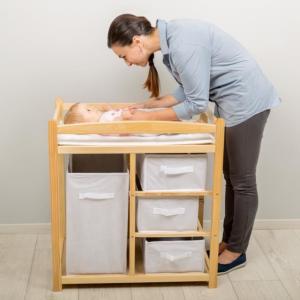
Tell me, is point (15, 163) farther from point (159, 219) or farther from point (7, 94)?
point (159, 219)

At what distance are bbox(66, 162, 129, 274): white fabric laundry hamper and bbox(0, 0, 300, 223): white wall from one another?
60 centimetres

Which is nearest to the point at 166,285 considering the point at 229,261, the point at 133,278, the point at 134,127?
the point at 133,278

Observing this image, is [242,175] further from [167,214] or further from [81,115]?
[81,115]

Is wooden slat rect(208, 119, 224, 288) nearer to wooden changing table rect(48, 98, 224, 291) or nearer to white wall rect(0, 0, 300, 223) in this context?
wooden changing table rect(48, 98, 224, 291)

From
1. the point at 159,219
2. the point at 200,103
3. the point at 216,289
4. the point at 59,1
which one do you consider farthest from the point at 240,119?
the point at 59,1

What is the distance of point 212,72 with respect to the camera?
2178 mm

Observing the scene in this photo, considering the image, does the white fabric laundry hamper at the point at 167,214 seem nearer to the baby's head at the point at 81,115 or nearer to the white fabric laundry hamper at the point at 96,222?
the white fabric laundry hamper at the point at 96,222

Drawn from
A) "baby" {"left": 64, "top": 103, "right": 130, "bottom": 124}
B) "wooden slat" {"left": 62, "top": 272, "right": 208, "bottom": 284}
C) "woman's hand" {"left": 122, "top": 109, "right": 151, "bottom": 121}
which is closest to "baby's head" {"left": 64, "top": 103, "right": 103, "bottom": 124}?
"baby" {"left": 64, "top": 103, "right": 130, "bottom": 124}

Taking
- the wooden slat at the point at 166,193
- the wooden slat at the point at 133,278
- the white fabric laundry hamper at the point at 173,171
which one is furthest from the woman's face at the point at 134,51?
the wooden slat at the point at 133,278

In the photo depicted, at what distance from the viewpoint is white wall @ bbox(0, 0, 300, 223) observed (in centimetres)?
255

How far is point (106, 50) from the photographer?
2.61 metres

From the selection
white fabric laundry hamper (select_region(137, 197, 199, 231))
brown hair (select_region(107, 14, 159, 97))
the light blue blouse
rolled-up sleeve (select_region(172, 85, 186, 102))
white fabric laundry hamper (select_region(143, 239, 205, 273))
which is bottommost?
white fabric laundry hamper (select_region(143, 239, 205, 273))

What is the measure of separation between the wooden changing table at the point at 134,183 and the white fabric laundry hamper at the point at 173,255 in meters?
0.03

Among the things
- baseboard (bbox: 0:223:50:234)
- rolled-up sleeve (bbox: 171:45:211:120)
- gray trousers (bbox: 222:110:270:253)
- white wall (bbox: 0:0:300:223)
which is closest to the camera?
rolled-up sleeve (bbox: 171:45:211:120)
